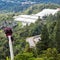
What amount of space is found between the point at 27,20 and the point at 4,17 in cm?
578

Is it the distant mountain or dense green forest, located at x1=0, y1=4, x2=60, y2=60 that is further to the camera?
the distant mountain

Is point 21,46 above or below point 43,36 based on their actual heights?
below

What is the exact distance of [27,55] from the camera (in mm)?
10539

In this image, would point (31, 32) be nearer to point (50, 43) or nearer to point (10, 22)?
point (10, 22)

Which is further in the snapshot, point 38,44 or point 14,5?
point 14,5

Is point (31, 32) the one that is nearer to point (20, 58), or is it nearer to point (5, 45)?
point (5, 45)

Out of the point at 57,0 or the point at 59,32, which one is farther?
the point at 57,0

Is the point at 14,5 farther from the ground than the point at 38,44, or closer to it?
farther from the ground

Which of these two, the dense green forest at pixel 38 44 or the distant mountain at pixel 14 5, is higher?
the distant mountain at pixel 14 5

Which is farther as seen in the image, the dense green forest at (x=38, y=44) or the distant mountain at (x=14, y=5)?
the distant mountain at (x=14, y=5)

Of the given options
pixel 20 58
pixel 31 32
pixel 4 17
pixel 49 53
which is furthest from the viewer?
pixel 4 17

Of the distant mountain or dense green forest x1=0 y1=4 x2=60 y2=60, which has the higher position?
the distant mountain

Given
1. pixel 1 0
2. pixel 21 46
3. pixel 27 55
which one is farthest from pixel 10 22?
pixel 1 0

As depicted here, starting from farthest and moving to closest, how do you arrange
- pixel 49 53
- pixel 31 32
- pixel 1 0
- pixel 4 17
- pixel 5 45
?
1. pixel 1 0
2. pixel 4 17
3. pixel 31 32
4. pixel 5 45
5. pixel 49 53
